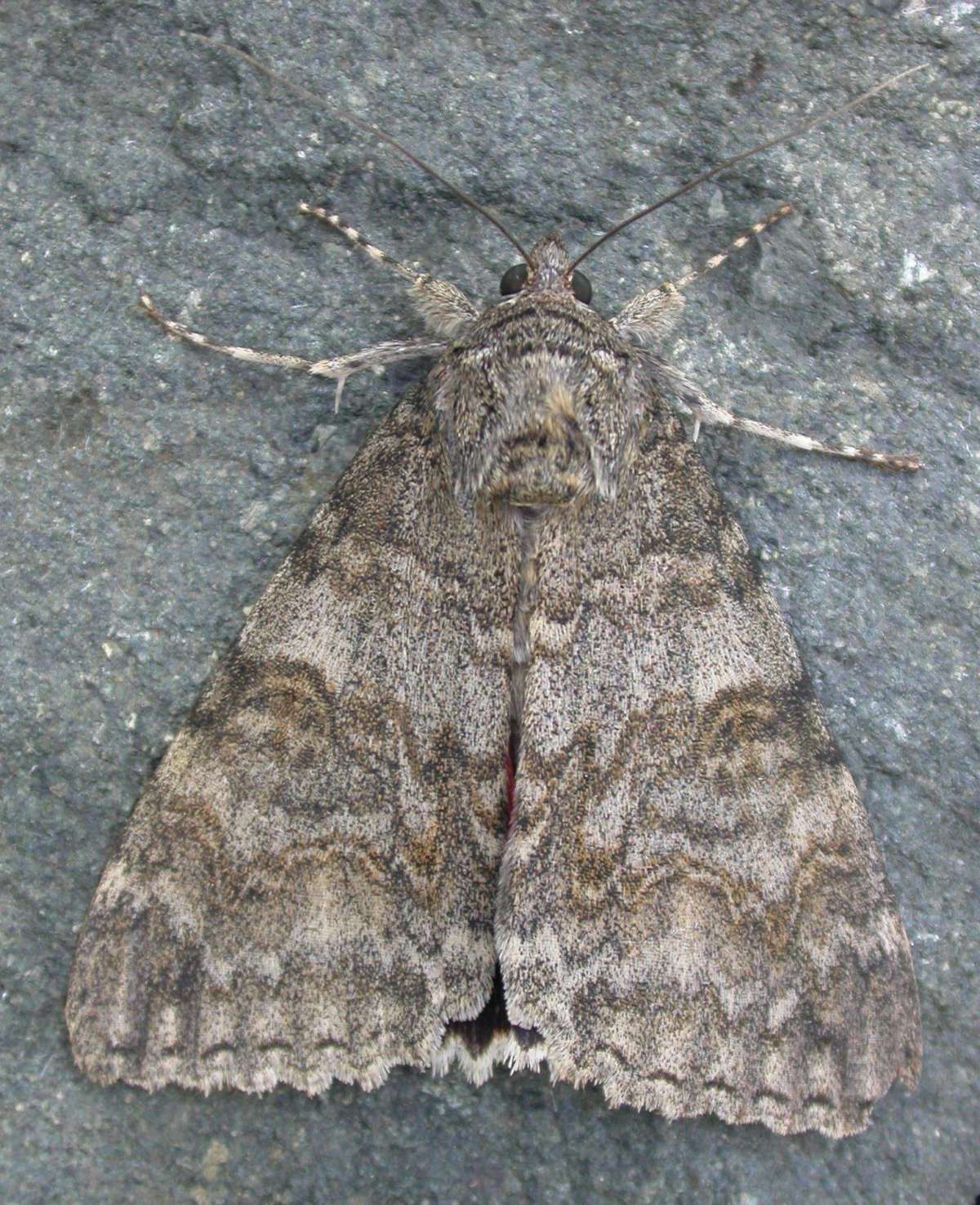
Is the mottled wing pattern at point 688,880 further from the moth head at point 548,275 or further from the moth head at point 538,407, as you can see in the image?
the moth head at point 548,275

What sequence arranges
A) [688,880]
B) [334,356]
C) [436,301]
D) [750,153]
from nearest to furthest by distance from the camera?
[688,880] < [750,153] < [436,301] < [334,356]

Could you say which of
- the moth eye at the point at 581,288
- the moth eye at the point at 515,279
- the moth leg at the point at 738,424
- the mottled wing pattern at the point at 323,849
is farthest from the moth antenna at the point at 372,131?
the mottled wing pattern at the point at 323,849

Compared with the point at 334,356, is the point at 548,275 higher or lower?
higher

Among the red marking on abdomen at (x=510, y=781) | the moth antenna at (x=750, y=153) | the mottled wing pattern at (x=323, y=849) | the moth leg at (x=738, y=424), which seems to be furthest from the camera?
the moth leg at (x=738, y=424)

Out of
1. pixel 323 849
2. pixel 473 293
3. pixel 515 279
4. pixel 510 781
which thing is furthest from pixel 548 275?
pixel 323 849

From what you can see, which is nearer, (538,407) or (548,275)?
(538,407)

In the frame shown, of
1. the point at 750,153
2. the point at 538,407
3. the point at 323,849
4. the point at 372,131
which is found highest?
the point at 750,153

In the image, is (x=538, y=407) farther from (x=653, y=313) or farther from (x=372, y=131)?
(x=372, y=131)

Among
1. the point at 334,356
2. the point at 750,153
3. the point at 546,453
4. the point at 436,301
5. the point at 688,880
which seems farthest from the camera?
the point at 334,356
